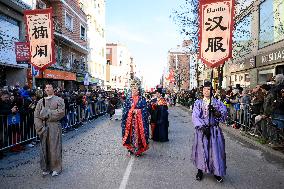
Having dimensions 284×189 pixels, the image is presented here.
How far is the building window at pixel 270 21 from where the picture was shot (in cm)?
1775

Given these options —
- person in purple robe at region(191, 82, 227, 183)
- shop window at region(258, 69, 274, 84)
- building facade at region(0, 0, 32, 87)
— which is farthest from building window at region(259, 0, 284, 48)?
building facade at region(0, 0, 32, 87)

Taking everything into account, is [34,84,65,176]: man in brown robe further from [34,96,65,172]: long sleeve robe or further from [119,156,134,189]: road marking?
[119,156,134,189]: road marking

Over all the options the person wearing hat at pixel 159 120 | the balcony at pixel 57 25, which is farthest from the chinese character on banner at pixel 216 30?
the balcony at pixel 57 25

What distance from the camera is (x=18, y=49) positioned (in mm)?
16812

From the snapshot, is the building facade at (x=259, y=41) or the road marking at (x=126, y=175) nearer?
the road marking at (x=126, y=175)

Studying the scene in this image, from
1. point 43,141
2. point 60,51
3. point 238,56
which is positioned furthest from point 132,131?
point 60,51

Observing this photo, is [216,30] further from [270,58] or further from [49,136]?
[270,58]

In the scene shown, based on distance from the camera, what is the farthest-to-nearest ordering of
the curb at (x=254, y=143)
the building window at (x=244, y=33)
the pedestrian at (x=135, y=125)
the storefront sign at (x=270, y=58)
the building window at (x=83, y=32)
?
1. the building window at (x=83, y=32)
2. the building window at (x=244, y=33)
3. the storefront sign at (x=270, y=58)
4. the curb at (x=254, y=143)
5. the pedestrian at (x=135, y=125)

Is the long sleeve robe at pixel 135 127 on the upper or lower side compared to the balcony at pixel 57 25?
lower

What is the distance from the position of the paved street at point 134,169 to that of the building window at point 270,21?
9.59 meters

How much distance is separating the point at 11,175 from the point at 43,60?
2.91 metres

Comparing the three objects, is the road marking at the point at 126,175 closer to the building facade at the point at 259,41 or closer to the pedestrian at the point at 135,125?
the pedestrian at the point at 135,125

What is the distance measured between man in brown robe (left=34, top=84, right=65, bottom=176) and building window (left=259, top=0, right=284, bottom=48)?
44.0 feet

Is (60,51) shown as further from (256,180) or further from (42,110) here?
(256,180)
